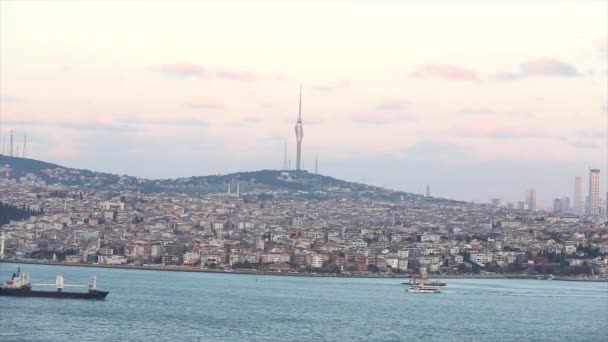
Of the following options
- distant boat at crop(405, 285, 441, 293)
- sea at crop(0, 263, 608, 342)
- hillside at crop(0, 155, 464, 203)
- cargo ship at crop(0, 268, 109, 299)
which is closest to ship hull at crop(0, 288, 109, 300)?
cargo ship at crop(0, 268, 109, 299)

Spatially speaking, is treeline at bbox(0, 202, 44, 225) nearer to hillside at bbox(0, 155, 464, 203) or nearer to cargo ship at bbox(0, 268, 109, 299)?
hillside at bbox(0, 155, 464, 203)

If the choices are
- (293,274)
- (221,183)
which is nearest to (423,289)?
(293,274)

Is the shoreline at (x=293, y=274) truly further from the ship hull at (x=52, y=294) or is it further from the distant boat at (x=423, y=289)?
the ship hull at (x=52, y=294)

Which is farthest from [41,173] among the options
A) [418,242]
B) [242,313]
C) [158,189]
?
[242,313]

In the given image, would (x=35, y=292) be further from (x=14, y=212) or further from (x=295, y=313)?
(x=14, y=212)

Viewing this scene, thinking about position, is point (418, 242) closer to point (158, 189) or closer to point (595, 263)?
point (595, 263)

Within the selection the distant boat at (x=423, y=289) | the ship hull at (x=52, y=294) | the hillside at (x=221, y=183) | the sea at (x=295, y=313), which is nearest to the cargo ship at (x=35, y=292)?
the ship hull at (x=52, y=294)
